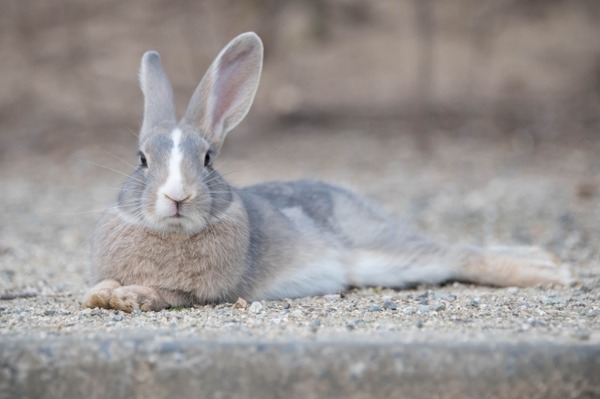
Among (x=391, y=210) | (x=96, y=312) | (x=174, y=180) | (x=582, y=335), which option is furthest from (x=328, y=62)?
(x=582, y=335)

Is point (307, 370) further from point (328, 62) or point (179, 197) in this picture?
point (328, 62)

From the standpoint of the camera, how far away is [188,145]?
14.9ft

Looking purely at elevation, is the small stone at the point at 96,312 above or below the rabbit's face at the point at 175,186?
below

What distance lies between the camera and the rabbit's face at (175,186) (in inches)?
168

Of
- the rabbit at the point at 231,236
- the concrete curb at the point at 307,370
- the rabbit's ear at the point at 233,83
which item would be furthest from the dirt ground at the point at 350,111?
the concrete curb at the point at 307,370

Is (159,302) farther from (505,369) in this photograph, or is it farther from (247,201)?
(505,369)

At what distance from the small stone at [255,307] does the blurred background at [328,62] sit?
630cm

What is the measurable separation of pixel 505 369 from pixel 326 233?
7.31 feet

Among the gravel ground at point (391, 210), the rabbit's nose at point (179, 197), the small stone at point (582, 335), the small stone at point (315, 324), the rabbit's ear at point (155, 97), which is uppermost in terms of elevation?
the rabbit's ear at point (155, 97)

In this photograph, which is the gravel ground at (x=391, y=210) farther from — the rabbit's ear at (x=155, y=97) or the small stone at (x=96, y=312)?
the rabbit's ear at (x=155, y=97)

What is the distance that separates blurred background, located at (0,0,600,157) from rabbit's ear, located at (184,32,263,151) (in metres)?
5.60

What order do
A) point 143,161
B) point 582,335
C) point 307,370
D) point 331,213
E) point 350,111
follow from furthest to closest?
point 350,111, point 331,213, point 143,161, point 582,335, point 307,370

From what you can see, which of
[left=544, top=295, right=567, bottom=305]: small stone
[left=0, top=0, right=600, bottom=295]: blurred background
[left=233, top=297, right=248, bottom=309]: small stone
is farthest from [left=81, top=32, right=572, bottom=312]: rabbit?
[left=0, top=0, right=600, bottom=295]: blurred background

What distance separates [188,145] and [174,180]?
1.05ft
